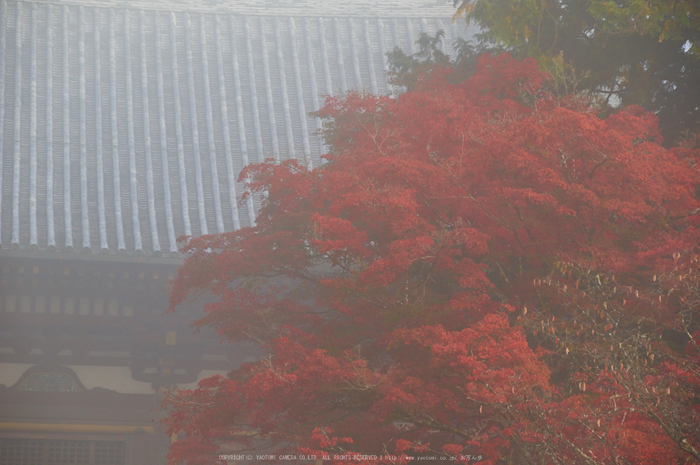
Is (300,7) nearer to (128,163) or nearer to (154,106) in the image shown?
(154,106)

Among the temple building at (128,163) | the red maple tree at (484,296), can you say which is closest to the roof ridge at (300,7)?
the temple building at (128,163)

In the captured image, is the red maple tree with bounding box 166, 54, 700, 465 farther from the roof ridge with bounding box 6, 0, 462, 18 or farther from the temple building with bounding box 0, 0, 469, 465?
the roof ridge with bounding box 6, 0, 462, 18

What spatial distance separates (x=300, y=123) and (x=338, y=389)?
24.2ft

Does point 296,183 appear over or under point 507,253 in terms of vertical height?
over

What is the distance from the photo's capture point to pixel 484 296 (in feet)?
17.9

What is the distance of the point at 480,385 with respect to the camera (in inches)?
191

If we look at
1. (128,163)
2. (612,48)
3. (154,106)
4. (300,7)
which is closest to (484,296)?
(612,48)

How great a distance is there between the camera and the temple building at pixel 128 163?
891 centimetres

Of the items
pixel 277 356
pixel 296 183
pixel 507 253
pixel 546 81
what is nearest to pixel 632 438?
pixel 507 253

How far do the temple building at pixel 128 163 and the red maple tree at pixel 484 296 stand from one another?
277cm

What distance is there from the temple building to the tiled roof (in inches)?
1.2

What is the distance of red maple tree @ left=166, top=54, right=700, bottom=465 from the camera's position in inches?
188

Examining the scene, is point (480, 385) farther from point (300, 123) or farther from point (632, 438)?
point (300, 123)

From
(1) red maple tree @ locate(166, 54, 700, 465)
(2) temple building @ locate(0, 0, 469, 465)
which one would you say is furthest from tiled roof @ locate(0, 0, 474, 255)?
(1) red maple tree @ locate(166, 54, 700, 465)
